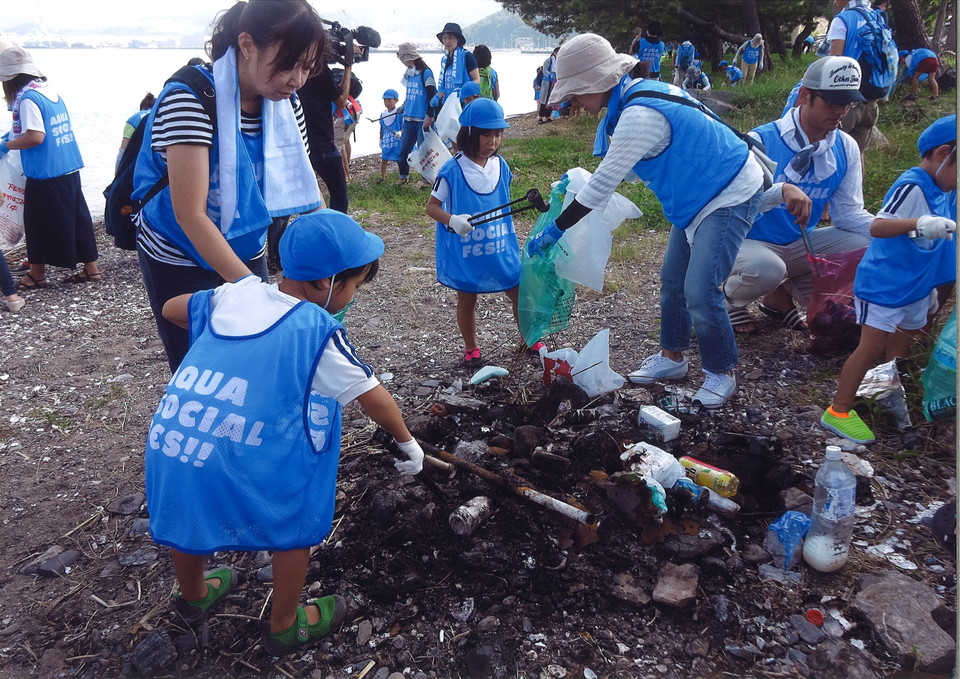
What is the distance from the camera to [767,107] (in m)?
10.4

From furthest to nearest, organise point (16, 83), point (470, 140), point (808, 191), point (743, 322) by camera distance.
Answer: point (16, 83)
point (743, 322)
point (808, 191)
point (470, 140)

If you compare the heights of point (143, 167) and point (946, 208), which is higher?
point (143, 167)

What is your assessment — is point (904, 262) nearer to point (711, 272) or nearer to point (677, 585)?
point (711, 272)

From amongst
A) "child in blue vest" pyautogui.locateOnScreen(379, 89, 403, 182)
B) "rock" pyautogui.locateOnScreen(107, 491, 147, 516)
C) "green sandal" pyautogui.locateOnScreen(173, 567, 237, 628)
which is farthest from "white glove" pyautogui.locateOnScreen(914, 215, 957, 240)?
"child in blue vest" pyautogui.locateOnScreen(379, 89, 403, 182)

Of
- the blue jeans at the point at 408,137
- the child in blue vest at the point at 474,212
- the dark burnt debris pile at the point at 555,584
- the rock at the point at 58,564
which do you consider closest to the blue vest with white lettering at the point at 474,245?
the child in blue vest at the point at 474,212

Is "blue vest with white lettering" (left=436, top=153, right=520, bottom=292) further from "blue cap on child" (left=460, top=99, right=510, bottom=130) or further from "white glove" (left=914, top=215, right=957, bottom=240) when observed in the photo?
"white glove" (left=914, top=215, right=957, bottom=240)

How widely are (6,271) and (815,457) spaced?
5.67 metres

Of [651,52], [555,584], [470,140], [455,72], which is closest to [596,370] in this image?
[555,584]

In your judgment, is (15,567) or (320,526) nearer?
(320,526)

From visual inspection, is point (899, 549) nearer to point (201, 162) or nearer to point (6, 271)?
point (201, 162)

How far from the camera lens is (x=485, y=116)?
11.3ft

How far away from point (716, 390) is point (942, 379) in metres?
0.92

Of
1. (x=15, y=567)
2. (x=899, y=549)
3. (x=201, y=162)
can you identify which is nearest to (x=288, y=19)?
(x=201, y=162)

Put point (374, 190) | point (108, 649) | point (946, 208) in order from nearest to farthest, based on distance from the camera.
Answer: point (108, 649)
point (946, 208)
point (374, 190)
